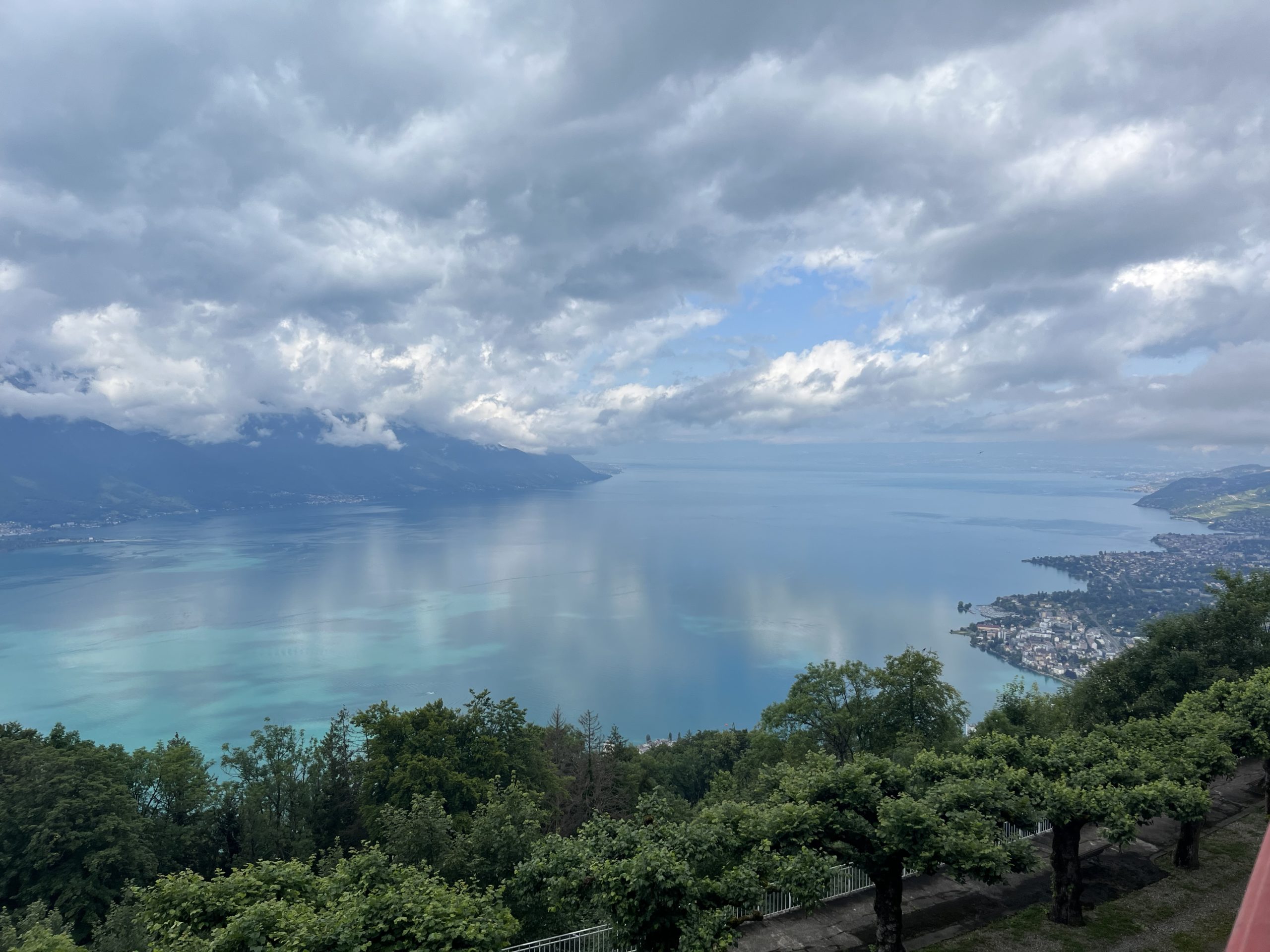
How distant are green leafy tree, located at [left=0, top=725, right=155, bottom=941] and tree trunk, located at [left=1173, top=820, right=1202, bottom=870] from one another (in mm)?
26018

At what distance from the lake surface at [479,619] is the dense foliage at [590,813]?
111ft

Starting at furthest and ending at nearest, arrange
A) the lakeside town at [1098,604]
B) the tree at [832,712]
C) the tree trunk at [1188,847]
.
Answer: the lakeside town at [1098,604] → the tree at [832,712] → the tree trunk at [1188,847]

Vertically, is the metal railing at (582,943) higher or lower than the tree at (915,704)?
higher

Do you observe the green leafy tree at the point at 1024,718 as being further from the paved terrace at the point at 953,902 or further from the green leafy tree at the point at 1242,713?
the paved terrace at the point at 953,902

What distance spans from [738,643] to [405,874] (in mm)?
68583

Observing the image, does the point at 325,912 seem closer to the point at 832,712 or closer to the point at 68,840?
the point at 68,840

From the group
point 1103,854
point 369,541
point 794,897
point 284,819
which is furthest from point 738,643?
point 369,541

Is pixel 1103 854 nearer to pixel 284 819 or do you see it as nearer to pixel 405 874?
pixel 405 874

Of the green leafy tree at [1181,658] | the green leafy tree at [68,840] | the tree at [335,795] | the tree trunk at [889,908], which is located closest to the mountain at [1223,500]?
the green leafy tree at [1181,658]

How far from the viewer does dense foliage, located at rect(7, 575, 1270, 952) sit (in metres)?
9.94

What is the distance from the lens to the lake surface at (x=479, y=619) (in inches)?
2347

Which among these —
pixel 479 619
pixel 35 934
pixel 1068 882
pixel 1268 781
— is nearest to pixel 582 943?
pixel 35 934

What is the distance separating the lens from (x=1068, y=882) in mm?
12047

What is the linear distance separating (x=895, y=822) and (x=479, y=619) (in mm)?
78593
